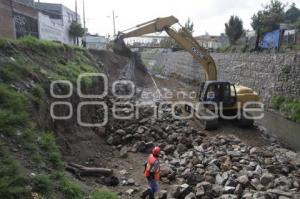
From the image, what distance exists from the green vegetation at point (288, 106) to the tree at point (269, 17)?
1781 centimetres

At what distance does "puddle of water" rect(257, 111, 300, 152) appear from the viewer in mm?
14469

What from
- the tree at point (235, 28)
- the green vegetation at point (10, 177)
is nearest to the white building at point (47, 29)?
the tree at point (235, 28)

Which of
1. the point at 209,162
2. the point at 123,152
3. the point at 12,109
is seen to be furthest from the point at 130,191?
the point at 12,109

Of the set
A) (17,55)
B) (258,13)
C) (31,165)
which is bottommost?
(31,165)

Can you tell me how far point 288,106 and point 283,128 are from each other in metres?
2.36

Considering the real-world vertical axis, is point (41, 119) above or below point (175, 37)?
below

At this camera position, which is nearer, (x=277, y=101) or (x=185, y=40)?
(x=277, y=101)

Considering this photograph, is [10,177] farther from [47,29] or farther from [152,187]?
[47,29]

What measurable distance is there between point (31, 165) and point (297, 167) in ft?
25.8

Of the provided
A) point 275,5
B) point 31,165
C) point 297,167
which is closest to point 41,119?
point 31,165

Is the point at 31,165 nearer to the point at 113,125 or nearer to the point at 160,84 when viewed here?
the point at 113,125

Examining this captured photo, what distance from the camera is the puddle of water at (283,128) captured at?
1447cm

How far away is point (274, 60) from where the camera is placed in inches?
856

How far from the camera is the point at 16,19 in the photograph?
26.1 m
